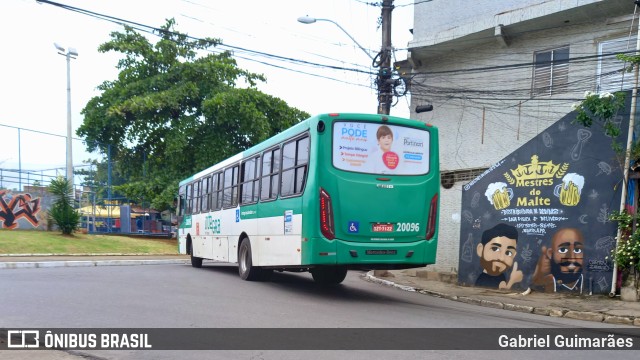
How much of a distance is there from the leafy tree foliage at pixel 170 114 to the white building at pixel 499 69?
12.6m

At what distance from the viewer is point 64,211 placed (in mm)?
25062

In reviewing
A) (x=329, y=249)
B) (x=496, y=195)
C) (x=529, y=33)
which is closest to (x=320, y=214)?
(x=329, y=249)

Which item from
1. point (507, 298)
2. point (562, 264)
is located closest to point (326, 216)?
point (507, 298)

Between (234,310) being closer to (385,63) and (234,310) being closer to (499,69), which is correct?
(385,63)

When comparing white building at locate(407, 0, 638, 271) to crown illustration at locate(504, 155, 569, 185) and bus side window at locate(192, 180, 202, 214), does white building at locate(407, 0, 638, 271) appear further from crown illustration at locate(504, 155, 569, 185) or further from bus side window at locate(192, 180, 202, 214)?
bus side window at locate(192, 180, 202, 214)

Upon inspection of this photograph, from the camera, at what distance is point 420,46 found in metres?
18.7

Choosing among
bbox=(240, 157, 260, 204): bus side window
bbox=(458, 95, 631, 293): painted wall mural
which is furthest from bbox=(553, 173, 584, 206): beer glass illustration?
bbox=(240, 157, 260, 204): bus side window

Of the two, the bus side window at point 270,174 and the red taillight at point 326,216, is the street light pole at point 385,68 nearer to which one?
the bus side window at point 270,174

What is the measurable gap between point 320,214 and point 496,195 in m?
6.04

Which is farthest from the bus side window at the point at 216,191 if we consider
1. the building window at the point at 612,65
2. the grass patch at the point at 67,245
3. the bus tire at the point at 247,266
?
the building window at the point at 612,65

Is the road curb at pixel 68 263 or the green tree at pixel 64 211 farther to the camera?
the green tree at pixel 64 211

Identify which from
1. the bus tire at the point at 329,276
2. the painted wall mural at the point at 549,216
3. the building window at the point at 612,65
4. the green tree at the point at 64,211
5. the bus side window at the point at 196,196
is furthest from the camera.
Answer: the green tree at the point at 64,211

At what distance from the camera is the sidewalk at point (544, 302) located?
9.87m

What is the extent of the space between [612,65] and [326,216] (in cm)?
974
